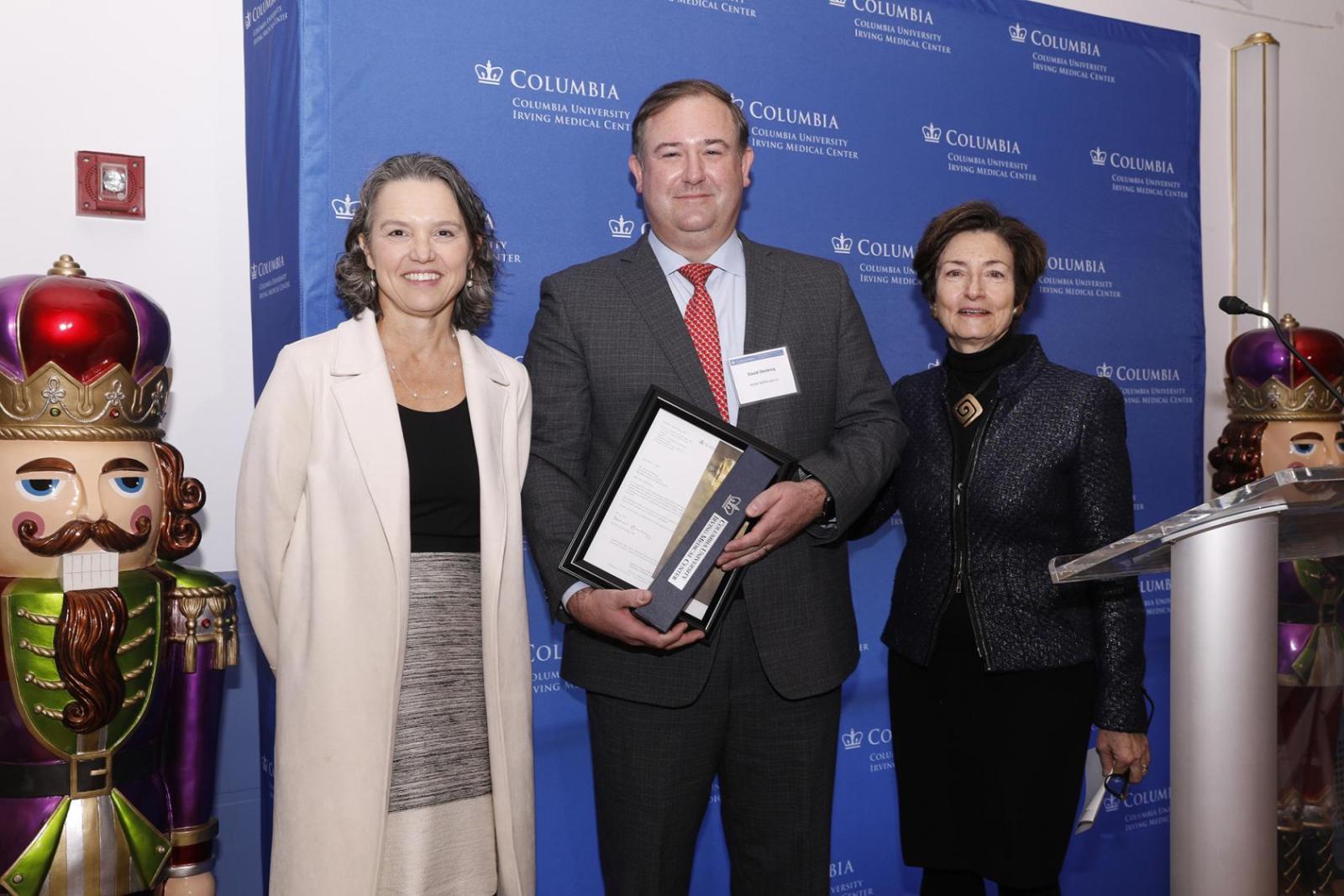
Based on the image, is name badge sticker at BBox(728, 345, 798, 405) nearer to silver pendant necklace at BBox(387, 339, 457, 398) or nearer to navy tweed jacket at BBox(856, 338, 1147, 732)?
navy tweed jacket at BBox(856, 338, 1147, 732)

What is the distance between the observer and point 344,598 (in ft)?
6.38

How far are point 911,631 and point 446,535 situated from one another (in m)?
1.00

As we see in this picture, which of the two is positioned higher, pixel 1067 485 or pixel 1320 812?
pixel 1067 485

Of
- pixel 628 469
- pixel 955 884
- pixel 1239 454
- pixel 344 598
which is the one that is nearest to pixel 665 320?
pixel 628 469

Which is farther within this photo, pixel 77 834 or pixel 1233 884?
pixel 77 834

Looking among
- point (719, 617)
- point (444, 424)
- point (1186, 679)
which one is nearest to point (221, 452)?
point (444, 424)

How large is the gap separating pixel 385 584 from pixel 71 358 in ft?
2.26

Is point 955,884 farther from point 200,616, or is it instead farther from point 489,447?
point 200,616

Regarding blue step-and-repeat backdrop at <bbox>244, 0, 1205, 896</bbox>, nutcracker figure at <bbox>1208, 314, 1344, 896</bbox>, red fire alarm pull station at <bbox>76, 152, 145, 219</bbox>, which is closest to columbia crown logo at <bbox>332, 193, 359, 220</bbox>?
blue step-and-repeat backdrop at <bbox>244, 0, 1205, 896</bbox>

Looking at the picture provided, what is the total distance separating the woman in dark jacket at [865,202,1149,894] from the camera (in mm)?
2232

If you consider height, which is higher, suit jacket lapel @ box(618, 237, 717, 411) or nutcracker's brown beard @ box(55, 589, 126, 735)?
suit jacket lapel @ box(618, 237, 717, 411)

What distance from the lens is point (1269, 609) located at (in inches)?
48.6

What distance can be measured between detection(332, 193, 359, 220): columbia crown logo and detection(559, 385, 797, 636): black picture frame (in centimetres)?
97

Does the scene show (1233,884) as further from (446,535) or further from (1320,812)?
(446,535)
